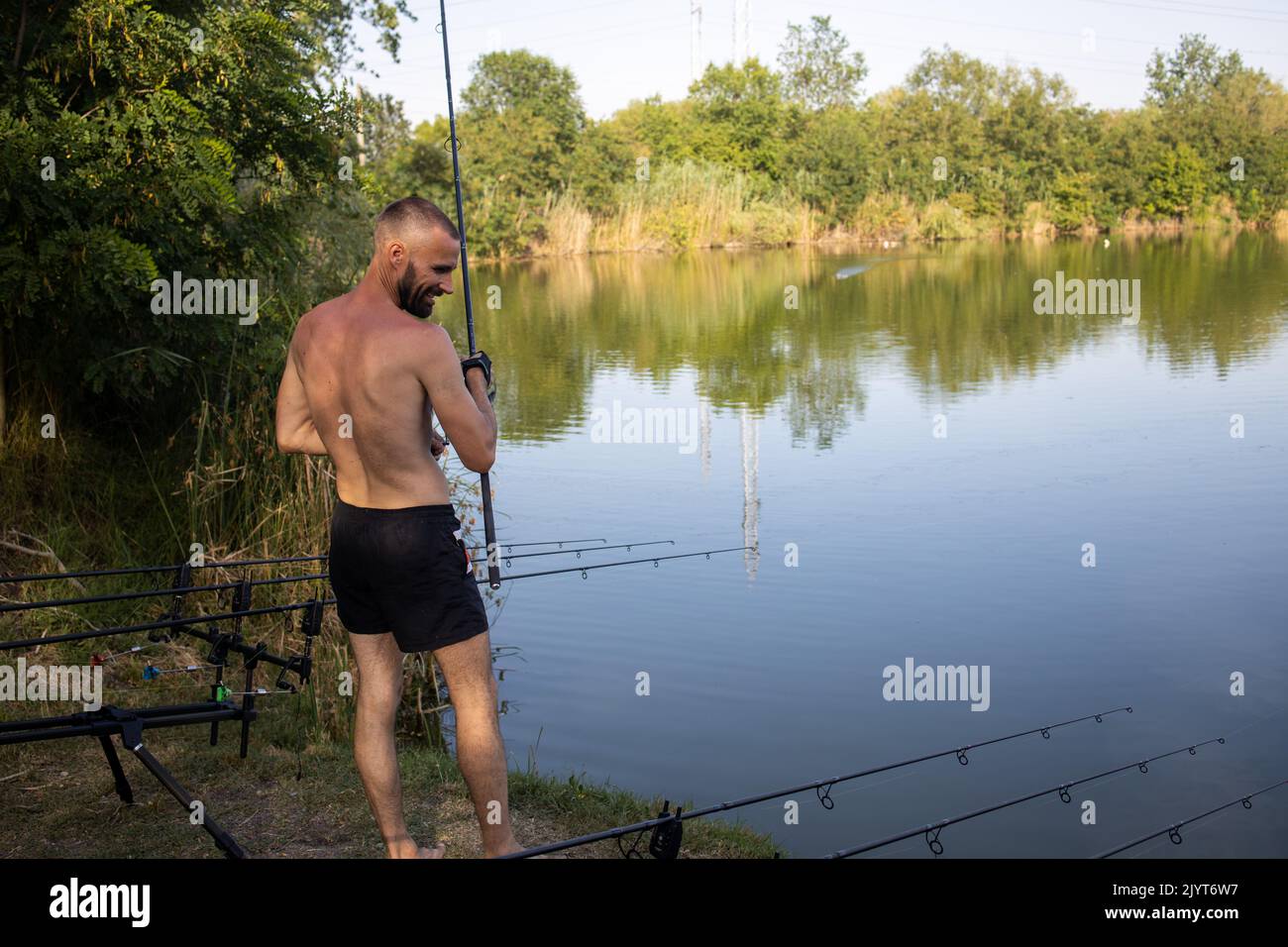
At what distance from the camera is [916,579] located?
360 inches

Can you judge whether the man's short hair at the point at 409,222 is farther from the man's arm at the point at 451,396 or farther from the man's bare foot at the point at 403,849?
the man's bare foot at the point at 403,849

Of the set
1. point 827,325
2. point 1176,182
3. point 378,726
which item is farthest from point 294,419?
point 1176,182

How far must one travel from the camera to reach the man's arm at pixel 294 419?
389 cm

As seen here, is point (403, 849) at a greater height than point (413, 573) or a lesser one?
lesser

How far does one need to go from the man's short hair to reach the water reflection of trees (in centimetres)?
1004

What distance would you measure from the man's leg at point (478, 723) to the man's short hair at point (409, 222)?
112cm

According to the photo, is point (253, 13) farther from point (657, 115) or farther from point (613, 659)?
point (657, 115)

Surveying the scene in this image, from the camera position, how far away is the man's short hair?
12.0 ft

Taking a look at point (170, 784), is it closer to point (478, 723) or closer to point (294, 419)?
point (478, 723)

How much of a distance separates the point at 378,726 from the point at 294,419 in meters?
0.93

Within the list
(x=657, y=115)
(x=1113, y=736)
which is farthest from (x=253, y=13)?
(x=657, y=115)

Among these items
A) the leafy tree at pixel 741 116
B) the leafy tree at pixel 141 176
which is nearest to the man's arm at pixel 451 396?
the leafy tree at pixel 141 176
